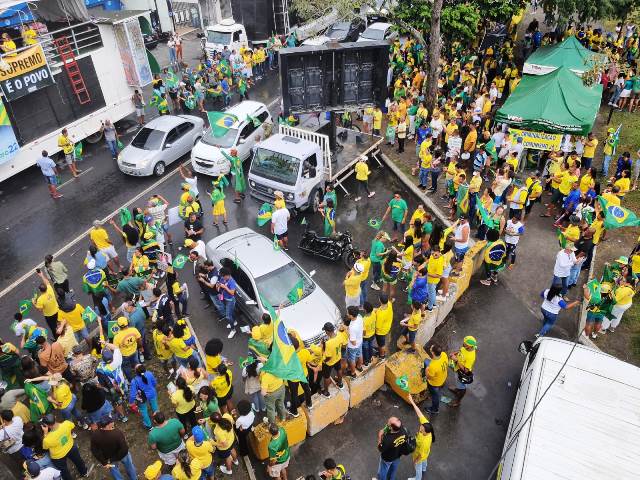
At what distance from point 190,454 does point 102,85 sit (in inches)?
660

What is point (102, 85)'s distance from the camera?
66.1 ft

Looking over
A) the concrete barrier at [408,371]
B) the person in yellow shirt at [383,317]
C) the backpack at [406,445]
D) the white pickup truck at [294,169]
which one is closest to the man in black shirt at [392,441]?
the backpack at [406,445]

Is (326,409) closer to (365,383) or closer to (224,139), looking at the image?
(365,383)

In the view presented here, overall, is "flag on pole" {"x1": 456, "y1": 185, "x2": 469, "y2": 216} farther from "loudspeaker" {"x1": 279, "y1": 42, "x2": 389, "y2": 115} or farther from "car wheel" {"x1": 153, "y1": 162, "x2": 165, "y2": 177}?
"car wheel" {"x1": 153, "y1": 162, "x2": 165, "y2": 177}

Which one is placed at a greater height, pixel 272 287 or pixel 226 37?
pixel 226 37

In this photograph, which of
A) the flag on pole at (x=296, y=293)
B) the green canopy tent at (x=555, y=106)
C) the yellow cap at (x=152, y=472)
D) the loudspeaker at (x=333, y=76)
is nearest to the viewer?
the yellow cap at (x=152, y=472)

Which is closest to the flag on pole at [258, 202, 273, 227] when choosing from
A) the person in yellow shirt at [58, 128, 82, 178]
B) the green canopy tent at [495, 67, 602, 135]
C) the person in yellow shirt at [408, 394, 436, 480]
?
the person in yellow shirt at [408, 394, 436, 480]

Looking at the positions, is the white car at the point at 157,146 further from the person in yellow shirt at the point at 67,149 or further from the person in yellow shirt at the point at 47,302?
the person in yellow shirt at the point at 47,302

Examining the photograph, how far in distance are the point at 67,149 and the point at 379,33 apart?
1656cm

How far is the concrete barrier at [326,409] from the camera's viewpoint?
9.42 metres

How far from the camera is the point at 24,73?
16875 millimetres

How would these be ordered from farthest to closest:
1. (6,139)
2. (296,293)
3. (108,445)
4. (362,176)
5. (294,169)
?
(6,139) → (362,176) → (294,169) → (296,293) → (108,445)

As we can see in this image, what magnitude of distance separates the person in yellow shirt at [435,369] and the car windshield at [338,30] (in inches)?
886

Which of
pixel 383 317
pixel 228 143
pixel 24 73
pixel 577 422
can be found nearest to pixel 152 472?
pixel 383 317
